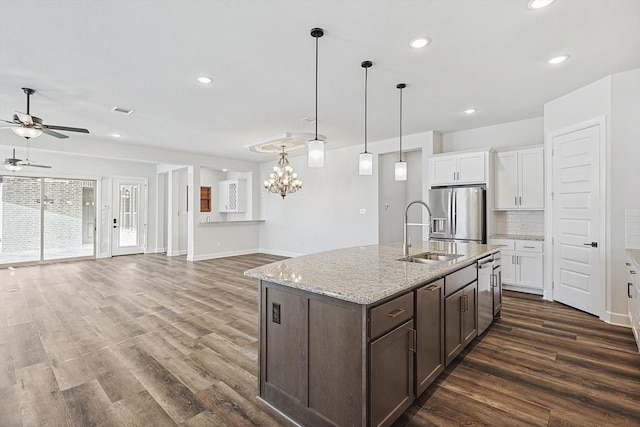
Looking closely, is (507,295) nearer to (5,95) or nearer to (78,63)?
(78,63)

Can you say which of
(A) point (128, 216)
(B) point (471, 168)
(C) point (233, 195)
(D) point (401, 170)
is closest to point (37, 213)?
(A) point (128, 216)

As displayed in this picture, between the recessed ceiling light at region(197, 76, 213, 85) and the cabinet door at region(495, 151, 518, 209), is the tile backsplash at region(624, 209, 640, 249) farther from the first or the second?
the recessed ceiling light at region(197, 76, 213, 85)

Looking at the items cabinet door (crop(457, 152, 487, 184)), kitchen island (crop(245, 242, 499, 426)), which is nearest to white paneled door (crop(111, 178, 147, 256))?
kitchen island (crop(245, 242, 499, 426))

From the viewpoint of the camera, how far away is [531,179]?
4.66 metres

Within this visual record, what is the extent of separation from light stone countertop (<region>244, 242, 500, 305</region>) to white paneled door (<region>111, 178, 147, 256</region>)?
26.6 feet

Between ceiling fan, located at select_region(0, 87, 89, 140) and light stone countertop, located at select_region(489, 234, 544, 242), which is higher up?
ceiling fan, located at select_region(0, 87, 89, 140)

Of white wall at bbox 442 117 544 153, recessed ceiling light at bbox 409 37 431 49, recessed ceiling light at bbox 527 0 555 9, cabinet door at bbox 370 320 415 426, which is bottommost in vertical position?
cabinet door at bbox 370 320 415 426

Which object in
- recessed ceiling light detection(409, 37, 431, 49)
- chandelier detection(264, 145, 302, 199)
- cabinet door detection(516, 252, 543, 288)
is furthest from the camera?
chandelier detection(264, 145, 302, 199)

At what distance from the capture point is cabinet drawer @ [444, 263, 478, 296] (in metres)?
2.33

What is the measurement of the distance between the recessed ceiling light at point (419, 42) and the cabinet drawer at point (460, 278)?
2.02 metres

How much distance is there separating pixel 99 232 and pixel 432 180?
8397mm

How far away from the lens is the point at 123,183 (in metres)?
8.59

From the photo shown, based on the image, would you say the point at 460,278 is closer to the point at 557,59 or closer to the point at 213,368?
the point at 213,368

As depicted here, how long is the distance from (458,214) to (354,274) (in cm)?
371
